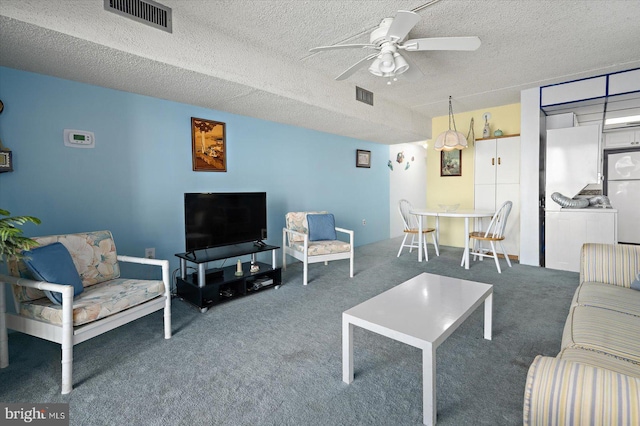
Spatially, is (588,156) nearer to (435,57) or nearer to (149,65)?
(435,57)

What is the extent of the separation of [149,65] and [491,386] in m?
3.08

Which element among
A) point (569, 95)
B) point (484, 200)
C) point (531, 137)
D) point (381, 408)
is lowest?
point (381, 408)

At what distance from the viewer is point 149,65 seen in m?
2.31

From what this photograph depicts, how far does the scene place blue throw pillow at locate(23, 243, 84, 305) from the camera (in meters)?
1.86

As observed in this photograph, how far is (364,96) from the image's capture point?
4.18 metres

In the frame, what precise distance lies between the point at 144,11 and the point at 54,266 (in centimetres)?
176

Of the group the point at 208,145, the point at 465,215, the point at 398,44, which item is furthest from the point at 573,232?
the point at 208,145

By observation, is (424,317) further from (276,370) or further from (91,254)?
(91,254)

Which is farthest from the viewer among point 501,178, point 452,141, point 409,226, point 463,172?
point 463,172

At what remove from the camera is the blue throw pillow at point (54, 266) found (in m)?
1.86

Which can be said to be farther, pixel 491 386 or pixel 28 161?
pixel 28 161

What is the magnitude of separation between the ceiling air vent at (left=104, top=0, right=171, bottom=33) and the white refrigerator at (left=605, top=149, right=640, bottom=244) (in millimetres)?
7633

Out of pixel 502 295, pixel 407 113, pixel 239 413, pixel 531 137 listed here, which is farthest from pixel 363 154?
pixel 239 413

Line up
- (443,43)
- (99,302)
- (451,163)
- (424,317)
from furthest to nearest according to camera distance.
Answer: (451,163), (443,43), (99,302), (424,317)
